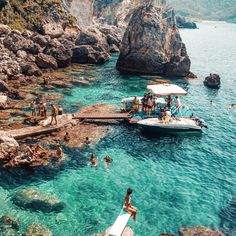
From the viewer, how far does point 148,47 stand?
75.6 m

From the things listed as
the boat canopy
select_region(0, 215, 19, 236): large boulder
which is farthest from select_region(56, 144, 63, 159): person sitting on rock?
the boat canopy

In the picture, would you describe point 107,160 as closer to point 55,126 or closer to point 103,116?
point 55,126

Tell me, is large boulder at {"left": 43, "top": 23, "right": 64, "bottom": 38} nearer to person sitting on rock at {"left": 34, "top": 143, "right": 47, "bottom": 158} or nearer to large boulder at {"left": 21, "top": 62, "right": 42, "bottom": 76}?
large boulder at {"left": 21, "top": 62, "right": 42, "bottom": 76}

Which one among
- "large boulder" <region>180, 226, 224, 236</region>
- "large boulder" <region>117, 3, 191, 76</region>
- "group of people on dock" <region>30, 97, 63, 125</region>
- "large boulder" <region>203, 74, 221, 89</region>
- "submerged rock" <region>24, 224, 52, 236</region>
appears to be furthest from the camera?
"large boulder" <region>117, 3, 191, 76</region>

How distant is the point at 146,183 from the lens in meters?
32.7

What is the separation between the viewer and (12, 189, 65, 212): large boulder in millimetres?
27938

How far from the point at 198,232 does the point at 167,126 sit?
65.0ft

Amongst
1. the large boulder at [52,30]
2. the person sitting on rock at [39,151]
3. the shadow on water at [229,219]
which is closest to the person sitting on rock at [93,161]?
the person sitting on rock at [39,151]

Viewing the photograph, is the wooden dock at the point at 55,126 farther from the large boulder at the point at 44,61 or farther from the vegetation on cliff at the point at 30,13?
the vegetation on cliff at the point at 30,13

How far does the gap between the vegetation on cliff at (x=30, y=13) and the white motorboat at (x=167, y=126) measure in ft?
192

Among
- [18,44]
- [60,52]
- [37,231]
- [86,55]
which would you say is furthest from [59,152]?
[86,55]

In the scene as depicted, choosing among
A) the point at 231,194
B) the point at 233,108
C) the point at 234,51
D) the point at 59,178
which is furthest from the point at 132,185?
the point at 234,51

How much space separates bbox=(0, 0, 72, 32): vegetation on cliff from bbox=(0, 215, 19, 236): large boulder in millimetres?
71659

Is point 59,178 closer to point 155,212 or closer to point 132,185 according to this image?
point 132,185
